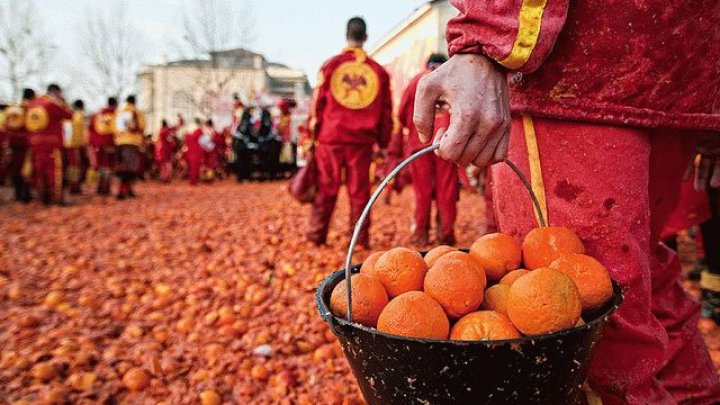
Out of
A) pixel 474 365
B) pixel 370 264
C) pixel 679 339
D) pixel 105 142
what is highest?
pixel 105 142

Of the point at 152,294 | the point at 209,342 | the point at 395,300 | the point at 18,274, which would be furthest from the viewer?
the point at 18,274

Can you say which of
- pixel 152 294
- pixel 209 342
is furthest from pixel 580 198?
pixel 152 294

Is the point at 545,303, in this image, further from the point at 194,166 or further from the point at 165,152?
the point at 165,152

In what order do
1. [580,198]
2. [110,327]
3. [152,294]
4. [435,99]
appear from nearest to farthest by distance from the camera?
[435,99], [580,198], [110,327], [152,294]

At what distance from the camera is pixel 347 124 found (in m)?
4.76

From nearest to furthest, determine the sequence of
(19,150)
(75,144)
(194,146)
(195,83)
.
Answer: (19,150) < (75,144) < (194,146) < (195,83)

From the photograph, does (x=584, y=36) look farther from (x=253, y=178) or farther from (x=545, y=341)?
(x=253, y=178)

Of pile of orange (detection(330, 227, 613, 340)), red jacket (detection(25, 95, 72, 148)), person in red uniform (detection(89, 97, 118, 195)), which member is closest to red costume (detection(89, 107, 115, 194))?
person in red uniform (detection(89, 97, 118, 195))

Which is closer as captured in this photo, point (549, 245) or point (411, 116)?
point (549, 245)

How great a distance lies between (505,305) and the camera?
3.48ft

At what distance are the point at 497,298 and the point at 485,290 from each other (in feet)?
0.20

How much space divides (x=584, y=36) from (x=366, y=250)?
383cm

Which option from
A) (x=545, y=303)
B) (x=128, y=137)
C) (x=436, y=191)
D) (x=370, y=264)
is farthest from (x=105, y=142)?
(x=545, y=303)

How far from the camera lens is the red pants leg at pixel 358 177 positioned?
486 cm
